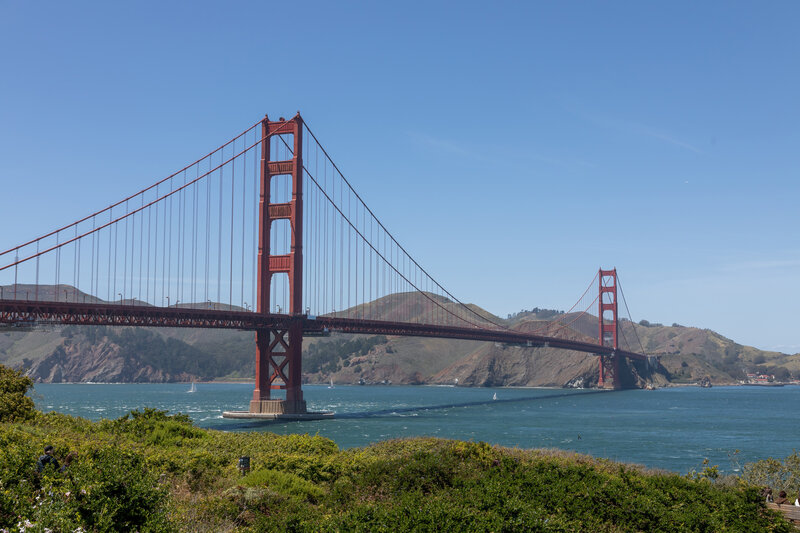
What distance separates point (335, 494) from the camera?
16922mm

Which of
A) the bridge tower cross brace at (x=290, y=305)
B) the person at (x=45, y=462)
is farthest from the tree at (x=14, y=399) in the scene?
the bridge tower cross brace at (x=290, y=305)

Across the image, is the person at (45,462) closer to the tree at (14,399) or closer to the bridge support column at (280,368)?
the tree at (14,399)

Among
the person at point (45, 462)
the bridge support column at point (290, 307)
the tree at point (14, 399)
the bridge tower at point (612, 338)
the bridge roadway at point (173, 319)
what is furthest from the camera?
the bridge tower at point (612, 338)

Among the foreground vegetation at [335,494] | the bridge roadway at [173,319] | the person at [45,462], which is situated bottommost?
the foreground vegetation at [335,494]

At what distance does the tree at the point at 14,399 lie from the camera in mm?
27297

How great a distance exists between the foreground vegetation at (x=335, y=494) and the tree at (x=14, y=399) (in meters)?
4.70

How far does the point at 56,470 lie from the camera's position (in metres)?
14.4

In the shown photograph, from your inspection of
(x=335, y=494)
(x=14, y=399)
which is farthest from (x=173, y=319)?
(x=335, y=494)

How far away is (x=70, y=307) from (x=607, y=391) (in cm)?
13971

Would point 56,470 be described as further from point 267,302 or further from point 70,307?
point 267,302

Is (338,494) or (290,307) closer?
(338,494)

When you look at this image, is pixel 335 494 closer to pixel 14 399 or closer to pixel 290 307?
pixel 14 399

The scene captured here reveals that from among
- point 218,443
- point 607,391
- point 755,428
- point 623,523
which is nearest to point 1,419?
point 218,443

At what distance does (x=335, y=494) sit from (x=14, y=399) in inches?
665
